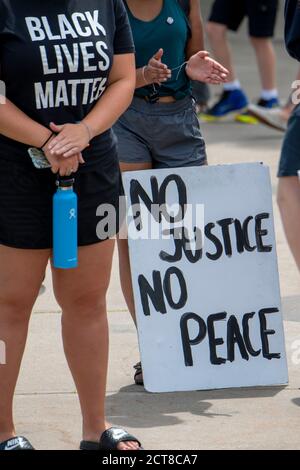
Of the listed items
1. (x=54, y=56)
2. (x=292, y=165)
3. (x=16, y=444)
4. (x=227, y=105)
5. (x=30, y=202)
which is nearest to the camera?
(x=54, y=56)

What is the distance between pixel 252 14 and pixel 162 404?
551 centimetres

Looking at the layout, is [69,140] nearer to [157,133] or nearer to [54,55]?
[54,55]

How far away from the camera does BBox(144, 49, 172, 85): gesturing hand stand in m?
4.27

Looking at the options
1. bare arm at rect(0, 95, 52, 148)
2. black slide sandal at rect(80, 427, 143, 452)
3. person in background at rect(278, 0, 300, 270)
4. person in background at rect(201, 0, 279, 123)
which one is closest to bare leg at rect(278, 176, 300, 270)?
person in background at rect(278, 0, 300, 270)

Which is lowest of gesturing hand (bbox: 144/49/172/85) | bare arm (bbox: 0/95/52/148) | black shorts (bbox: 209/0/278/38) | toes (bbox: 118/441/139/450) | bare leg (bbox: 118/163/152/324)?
black shorts (bbox: 209/0/278/38)

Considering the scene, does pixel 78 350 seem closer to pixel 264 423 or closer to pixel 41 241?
pixel 41 241

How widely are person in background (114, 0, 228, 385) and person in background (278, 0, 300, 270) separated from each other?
1.05 feet

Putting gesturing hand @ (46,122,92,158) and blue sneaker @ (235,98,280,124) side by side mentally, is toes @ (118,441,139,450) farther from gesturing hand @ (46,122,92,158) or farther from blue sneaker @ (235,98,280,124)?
blue sneaker @ (235,98,280,124)

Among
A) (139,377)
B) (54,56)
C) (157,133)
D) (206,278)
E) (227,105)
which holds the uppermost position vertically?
(54,56)

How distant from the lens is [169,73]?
432 centimetres

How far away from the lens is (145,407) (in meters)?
4.46

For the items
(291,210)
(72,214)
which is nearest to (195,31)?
(291,210)

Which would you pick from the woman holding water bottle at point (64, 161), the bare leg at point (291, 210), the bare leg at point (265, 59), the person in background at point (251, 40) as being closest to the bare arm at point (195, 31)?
the bare leg at point (291, 210)

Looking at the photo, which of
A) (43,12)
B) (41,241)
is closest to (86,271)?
(41,241)
